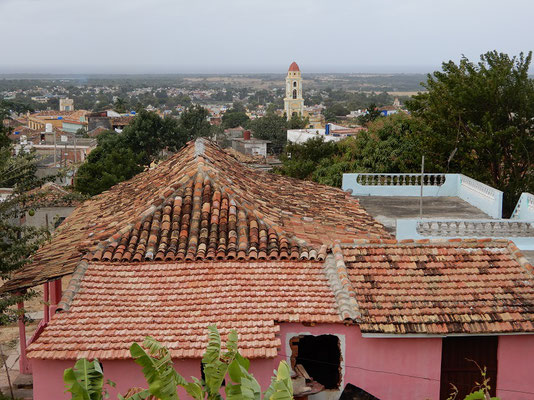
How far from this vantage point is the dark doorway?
8992 millimetres

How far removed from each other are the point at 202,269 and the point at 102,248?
1591 mm

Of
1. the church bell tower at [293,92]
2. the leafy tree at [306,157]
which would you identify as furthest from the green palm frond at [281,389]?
the church bell tower at [293,92]

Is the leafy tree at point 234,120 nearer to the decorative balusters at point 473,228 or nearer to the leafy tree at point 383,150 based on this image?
the leafy tree at point 383,150

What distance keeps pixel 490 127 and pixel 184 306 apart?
1458 cm

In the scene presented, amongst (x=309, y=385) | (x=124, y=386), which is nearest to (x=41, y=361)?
(x=124, y=386)

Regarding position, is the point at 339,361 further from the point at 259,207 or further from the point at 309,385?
the point at 259,207

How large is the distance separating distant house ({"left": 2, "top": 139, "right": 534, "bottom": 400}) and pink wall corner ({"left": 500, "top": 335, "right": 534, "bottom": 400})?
1 centimetres

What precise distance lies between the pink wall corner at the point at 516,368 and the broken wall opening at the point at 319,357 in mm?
2298

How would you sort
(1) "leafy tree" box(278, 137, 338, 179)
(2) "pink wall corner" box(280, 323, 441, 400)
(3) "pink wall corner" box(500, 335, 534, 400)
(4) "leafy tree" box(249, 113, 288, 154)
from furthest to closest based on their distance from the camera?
(4) "leafy tree" box(249, 113, 288, 154) → (1) "leafy tree" box(278, 137, 338, 179) → (3) "pink wall corner" box(500, 335, 534, 400) → (2) "pink wall corner" box(280, 323, 441, 400)

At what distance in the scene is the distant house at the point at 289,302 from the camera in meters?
8.27

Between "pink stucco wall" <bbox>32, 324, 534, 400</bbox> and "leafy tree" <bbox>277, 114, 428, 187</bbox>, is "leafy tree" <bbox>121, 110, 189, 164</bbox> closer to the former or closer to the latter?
"leafy tree" <bbox>277, 114, 428, 187</bbox>

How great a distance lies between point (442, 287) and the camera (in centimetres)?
927

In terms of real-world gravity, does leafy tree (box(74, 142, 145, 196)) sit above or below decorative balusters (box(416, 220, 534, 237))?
below

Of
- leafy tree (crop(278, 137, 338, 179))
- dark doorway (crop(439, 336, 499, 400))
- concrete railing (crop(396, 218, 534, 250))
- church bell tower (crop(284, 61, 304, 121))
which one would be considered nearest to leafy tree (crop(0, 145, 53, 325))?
dark doorway (crop(439, 336, 499, 400))
